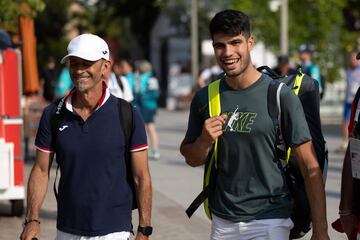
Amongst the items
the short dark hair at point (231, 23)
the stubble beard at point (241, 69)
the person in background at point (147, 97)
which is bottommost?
the person in background at point (147, 97)

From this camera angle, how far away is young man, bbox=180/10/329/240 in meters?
4.62

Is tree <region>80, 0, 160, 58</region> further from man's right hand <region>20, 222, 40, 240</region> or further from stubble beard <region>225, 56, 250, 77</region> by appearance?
stubble beard <region>225, 56, 250, 77</region>

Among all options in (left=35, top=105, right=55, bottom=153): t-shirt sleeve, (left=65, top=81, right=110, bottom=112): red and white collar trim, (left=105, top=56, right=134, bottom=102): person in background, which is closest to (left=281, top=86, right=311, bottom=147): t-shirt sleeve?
(left=65, top=81, right=110, bottom=112): red and white collar trim

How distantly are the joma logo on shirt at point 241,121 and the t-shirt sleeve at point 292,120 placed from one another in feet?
0.49

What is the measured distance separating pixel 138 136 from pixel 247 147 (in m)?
0.60

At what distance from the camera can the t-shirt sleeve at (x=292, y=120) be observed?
4.62m

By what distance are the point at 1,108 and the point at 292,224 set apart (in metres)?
5.74

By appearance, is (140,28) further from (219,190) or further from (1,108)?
(219,190)

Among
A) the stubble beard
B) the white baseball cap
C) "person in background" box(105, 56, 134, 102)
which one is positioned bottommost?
"person in background" box(105, 56, 134, 102)

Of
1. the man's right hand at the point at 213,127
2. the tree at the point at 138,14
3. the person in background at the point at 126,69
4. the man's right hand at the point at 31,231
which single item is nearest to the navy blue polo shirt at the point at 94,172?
the man's right hand at the point at 31,231

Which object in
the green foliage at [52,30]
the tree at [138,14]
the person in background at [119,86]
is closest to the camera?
the person in background at [119,86]

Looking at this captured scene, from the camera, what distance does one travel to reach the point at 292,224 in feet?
15.8

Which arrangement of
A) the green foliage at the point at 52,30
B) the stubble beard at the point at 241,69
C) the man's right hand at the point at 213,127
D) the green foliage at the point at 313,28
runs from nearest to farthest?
the man's right hand at the point at 213,127 → the stubble beard at the point at 241,69 → the green foliage at the point at 313,28 → the green foliage at the point at 52,30

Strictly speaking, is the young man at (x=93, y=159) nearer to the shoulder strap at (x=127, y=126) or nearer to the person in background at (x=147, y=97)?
the shoulder strap at (x=127, y=126)
